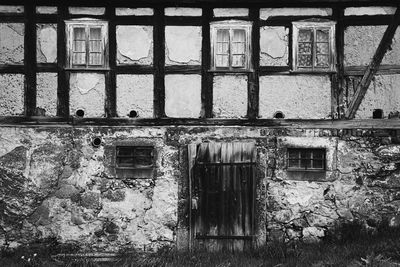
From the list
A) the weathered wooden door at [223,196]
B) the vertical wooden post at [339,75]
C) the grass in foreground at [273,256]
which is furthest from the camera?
the vertical wooden post at [339,75]

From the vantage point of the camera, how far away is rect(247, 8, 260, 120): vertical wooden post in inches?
379

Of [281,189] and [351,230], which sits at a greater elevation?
[281,189]

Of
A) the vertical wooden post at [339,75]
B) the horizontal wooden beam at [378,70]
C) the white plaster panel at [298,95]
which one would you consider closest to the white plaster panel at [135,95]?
the white plaster panel at [298,95]

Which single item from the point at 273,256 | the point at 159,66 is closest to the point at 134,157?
the point at 159,66

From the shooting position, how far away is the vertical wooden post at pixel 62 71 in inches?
379

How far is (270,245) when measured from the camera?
30.4ft

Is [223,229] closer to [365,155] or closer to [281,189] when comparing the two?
[281,189]

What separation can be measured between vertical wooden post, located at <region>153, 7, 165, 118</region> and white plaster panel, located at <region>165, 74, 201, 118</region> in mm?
99

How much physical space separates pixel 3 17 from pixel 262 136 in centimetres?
567

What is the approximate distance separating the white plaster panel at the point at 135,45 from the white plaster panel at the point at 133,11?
26 cm

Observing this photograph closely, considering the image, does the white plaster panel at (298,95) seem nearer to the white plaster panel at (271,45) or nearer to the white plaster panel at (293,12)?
the white plaster panel at (271,45)

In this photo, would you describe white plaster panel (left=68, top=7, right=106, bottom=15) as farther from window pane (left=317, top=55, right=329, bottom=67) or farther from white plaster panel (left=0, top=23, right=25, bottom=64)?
window pane (left=317, top=55, right=329, bottom=67)

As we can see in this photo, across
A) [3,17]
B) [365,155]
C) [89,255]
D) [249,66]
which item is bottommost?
[89,255]

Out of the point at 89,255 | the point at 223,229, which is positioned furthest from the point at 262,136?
the point at 89,255
